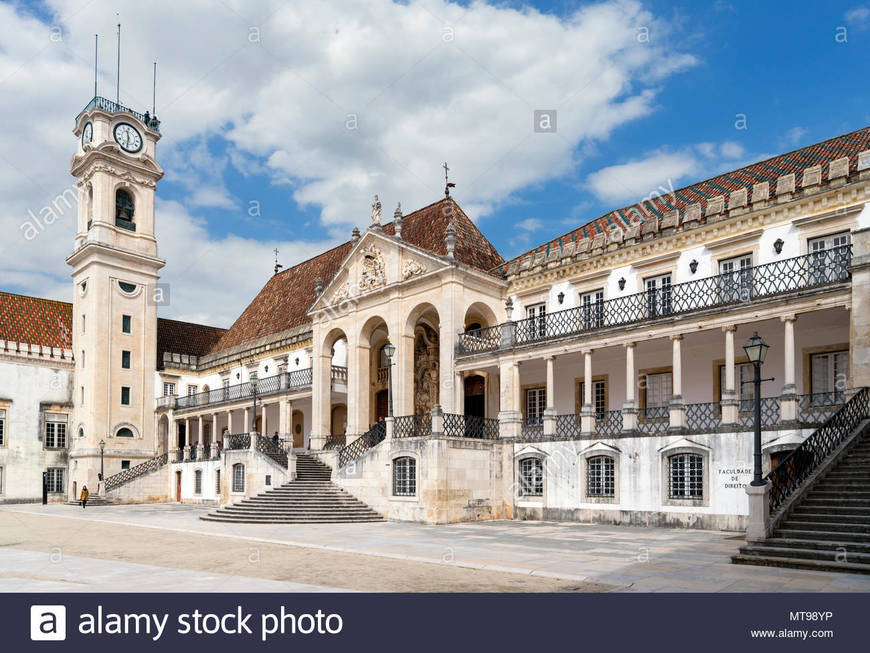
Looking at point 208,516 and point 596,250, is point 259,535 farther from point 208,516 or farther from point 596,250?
point 596,250

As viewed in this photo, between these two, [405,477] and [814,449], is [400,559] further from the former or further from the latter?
[405,477]

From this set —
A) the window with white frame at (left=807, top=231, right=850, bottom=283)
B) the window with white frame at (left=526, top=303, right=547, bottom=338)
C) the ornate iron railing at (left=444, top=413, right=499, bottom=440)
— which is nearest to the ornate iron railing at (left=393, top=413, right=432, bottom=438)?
the ornate iron railing at (left=444, top=413, right=499, bottom=440)

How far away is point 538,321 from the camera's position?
27.6m

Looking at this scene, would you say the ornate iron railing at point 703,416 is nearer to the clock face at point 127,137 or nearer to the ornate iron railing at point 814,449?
the ornate iron railing at point 814,449

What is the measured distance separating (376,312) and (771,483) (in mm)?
19477

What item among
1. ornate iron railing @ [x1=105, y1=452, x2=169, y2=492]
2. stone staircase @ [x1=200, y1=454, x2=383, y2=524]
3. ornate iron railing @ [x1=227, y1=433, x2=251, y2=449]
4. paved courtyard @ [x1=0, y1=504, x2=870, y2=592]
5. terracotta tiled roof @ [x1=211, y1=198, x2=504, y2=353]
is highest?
terracotta tiled roof @ [x1=211, y1=198, x2=504, y2=353]

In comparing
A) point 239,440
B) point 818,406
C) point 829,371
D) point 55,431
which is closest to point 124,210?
point 55,431

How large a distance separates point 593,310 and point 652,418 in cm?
439

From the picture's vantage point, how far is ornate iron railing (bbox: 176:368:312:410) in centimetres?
3742

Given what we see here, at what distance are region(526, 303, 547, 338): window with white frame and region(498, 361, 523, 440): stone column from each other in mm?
1355

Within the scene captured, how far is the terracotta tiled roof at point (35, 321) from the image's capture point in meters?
45.2

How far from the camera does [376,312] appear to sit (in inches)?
1220

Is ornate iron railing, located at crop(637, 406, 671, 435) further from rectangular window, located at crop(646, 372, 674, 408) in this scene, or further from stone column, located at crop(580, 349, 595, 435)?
stone column, located at crop(580, 349, 595, 435)

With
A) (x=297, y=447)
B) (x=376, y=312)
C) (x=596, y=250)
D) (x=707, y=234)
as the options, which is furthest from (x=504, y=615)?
(x=297, y=447)
